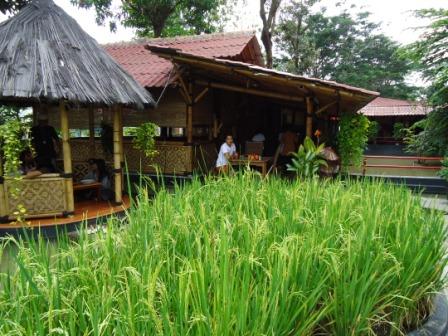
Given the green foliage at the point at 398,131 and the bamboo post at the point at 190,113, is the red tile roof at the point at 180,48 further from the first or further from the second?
the green foliage at the point at 398,131

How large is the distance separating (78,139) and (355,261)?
31.8 ft

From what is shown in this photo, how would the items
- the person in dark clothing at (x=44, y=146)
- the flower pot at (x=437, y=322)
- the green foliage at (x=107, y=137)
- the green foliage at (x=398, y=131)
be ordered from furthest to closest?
the green foliage at (x=398, y=131)
the green foliage at (x=107, y=137)
the person in dark clothing at (x=44, y=146)
the flower pot at (x=437, y=322)

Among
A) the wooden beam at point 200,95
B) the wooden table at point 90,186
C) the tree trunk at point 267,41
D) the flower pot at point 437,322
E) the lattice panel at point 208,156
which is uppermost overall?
the tree trunk at point 267,41

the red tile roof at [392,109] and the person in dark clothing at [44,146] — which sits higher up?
the red tile roof at [392,109]

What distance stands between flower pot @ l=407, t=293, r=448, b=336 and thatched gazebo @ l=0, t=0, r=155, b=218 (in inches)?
207

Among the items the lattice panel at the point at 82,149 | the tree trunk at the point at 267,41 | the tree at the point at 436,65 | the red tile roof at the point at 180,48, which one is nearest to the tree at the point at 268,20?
the tree trunk at the point at 267,41

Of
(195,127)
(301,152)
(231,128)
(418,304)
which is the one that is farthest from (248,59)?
→ (418,304)

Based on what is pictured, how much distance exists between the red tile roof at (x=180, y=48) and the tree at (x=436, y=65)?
14.7 feet

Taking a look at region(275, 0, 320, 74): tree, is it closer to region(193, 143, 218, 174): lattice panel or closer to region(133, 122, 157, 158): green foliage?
region(193, 143, 218, 174): lattice panel

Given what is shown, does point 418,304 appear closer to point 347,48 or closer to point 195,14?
point 195,14

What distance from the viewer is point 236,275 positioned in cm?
160

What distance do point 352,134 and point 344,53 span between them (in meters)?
19.8

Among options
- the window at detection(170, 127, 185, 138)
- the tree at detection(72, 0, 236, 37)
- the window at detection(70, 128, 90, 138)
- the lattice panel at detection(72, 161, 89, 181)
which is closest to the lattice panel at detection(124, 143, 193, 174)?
the window at detection(170, 127, 185, 138)

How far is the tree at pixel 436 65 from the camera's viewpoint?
8750 millimetres
